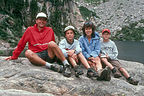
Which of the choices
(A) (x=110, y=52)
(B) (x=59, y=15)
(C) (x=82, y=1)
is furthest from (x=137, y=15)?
(A) (x=110, y=52)

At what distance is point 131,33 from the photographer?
4257 inches

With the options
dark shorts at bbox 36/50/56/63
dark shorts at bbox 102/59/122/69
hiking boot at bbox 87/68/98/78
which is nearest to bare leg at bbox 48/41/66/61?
dark shorts at bbox 36/50/56/63

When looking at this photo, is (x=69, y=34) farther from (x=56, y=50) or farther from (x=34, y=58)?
(x=34, y=58)

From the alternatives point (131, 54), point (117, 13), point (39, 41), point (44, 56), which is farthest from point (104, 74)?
point (117, 13)

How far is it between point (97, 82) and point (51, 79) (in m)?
1.27

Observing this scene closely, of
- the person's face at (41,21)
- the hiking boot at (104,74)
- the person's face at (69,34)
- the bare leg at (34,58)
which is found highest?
the person's face at (41,21)

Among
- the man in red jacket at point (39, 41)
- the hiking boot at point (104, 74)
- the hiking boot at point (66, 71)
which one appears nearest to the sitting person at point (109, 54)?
the hiking boot at point (104, 74)

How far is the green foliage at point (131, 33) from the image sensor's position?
326 feet

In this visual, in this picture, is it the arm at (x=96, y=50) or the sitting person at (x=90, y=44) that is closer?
the sitting person at (x=90, y=44)

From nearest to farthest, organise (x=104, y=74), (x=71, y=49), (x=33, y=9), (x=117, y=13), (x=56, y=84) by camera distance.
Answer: (x=56, y=84) → (x=104, y=74) → (x=71, y=49) → (x=33, y=9) → (x=117, y=13)

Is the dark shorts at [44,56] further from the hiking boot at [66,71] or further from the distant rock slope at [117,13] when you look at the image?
the distant rock slope at [117,13]

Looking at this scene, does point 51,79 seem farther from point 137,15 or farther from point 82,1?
point 82,1

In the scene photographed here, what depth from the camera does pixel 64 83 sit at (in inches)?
166

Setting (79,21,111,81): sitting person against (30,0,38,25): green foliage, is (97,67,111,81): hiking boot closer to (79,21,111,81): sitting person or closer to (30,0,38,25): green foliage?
(79,21,111,81): sitting person
